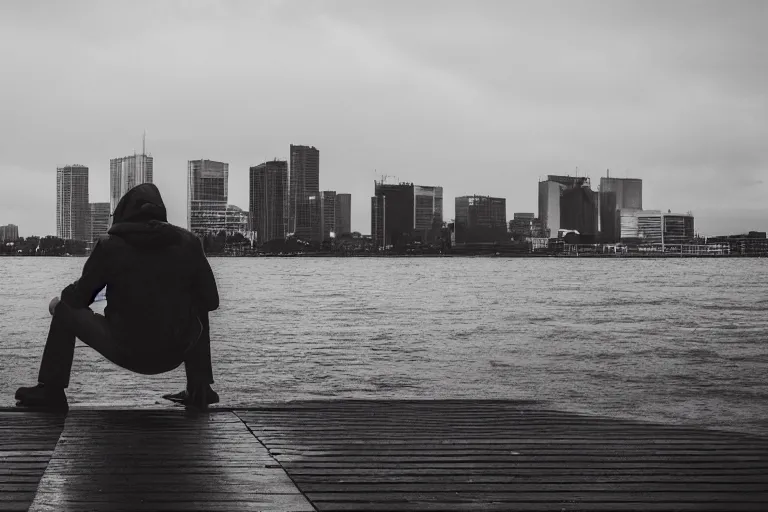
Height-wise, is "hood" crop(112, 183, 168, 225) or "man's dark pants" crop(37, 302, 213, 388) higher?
"hood" crop(112, 183, 168, 225)

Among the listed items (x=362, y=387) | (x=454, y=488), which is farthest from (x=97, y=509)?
(x=362, y=387)

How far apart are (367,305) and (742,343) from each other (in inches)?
1245

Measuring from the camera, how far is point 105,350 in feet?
23.8

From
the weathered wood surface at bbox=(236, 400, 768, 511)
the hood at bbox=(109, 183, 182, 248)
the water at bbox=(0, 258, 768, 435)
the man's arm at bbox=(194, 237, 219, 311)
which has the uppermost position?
the hood at bbox=(109, 183, 182, 248)

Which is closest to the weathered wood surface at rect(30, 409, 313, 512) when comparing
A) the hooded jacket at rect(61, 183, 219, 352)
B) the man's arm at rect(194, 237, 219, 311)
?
the hooded jacket at rect(61, 183, 219, 352)

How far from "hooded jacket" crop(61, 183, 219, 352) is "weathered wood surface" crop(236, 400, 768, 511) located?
117 centimetres

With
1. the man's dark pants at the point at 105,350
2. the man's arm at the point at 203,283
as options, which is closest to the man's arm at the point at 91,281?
the man's dark pants at the point at 105,350

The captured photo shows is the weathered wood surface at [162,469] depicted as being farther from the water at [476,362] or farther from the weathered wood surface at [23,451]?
the water at [476,362]

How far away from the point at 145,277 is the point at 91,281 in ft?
1.49

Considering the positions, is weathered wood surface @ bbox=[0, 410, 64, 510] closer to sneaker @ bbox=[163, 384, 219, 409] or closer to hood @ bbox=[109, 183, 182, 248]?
sneaker @ bbox=[163, 384, 219, 409]

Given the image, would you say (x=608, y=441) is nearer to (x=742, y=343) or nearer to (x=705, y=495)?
(x=705, y=495)

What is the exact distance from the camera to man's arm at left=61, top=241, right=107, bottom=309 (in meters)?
7.08

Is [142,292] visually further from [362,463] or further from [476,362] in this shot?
[476,362]

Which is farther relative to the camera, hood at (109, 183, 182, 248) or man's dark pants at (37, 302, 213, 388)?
man's dark pants at (37, 302, 213, 388)
